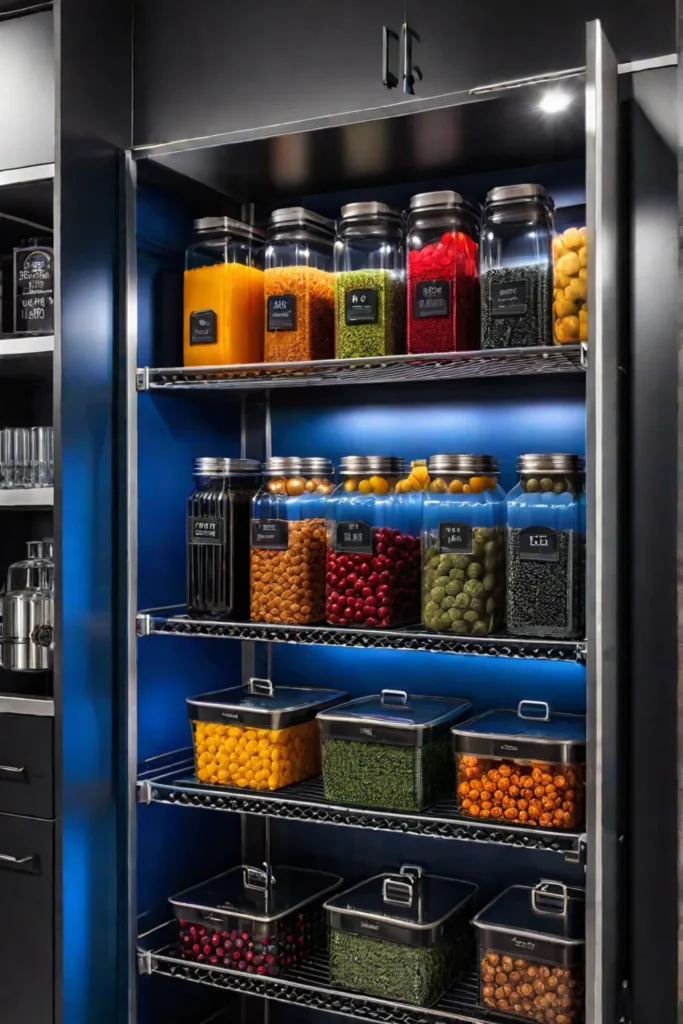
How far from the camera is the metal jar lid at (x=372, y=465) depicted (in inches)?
84.8

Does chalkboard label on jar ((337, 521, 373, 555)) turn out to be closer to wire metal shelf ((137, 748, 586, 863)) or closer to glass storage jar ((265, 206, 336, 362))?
glass storage jar ((265, 206, 336, 362))

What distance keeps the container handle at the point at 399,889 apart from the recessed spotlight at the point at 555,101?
1.54m

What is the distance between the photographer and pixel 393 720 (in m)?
2.11

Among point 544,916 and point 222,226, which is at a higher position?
point 222,226

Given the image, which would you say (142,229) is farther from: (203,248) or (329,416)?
(329,416)

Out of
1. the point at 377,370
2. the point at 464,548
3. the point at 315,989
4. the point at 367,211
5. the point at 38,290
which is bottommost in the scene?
the point at 315,989

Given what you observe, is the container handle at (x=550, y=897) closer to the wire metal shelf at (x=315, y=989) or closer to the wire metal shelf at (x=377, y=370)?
the wire metal shelf at (x=315, y=989)

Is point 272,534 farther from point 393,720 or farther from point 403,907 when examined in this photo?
point 403,907

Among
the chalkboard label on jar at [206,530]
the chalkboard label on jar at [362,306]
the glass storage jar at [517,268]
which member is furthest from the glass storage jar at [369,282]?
the chalkboard label on jar at [206,530]

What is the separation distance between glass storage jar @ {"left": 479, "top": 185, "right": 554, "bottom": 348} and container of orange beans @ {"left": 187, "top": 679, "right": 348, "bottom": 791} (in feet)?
2.87

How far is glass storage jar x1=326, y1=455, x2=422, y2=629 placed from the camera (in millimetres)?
2121

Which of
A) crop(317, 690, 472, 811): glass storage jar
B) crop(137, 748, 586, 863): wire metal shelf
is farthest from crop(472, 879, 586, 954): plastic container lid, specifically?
crop(317, 690, 472, 811): glass storage jar

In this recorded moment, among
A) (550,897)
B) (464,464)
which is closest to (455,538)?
(464,464)

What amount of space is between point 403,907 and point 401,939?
0.08 metres
